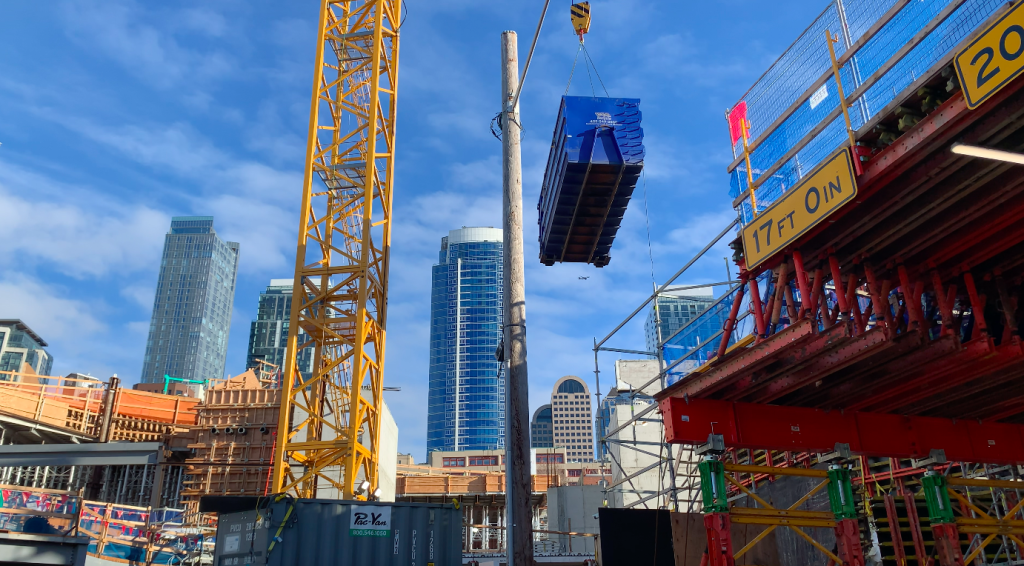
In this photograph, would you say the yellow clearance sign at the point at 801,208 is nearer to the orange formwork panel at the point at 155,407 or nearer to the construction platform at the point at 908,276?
the construction platform at the point at 908,276

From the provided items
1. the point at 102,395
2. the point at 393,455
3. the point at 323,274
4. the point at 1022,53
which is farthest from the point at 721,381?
the point at 102,395

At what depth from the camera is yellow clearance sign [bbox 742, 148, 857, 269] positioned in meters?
10.3

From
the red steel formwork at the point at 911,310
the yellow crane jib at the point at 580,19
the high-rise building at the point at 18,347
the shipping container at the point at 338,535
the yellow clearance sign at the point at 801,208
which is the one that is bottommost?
the shipping container at the point at 338,535

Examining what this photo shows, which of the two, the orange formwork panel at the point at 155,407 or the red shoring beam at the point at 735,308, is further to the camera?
the orange formwork panel at the point at 155,407

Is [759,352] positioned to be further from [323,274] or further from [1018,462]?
[323,274]

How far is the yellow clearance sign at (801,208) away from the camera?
33.7ft

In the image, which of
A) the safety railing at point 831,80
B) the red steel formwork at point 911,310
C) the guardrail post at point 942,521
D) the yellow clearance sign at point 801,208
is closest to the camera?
the red steel formwork at point 911,310

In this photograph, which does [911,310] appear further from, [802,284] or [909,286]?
[802,284]

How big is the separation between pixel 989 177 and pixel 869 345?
10.1 feet

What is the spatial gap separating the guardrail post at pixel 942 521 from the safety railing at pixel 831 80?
20.2 feet

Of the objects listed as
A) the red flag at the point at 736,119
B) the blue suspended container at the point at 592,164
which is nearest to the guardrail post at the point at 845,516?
the red flag at the point at 736,119

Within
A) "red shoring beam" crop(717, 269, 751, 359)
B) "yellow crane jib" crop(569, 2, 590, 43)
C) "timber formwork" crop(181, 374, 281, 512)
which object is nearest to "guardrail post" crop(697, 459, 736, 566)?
"red shoring beam" crop(717, 269, 751, 359)

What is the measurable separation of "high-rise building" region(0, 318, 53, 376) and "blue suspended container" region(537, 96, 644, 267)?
356 ft

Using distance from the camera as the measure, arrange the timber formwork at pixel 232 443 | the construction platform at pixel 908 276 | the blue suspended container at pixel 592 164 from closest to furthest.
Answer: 1. the construction platform at pixel 908 276
2. the blue suspended container at pixel 592 164
3. the timber formwork at pixel 232 443
